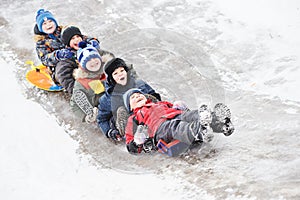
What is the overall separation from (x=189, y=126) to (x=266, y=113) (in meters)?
1.29

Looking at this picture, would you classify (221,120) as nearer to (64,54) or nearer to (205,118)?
(205,118)

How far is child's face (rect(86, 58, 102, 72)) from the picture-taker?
480 cm

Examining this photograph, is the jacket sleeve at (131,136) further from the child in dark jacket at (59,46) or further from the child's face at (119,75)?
the child in dark jacket at (59,46)

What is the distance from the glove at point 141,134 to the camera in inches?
149

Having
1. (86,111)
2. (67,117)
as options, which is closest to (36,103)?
(67,117)

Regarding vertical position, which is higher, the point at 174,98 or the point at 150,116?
the point at 150,116

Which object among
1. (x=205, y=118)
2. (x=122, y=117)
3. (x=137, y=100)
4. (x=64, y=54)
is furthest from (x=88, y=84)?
(x=205, y=118)

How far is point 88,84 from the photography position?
493 centimetres

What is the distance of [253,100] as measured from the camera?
480cm

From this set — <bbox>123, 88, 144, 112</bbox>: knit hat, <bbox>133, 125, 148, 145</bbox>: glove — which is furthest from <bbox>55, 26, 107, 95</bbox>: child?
<bbox>133, 125, 148, 145</bbox>: glove

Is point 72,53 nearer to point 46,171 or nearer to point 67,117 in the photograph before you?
point 67,117

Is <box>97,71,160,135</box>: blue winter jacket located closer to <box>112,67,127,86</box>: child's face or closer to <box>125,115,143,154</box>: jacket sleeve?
<box>112,67,127,86</box>: child's face

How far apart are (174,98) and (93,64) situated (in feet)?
3.88

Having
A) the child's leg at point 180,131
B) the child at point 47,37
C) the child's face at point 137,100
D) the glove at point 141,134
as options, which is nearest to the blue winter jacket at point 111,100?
the child's face at point 137,100
